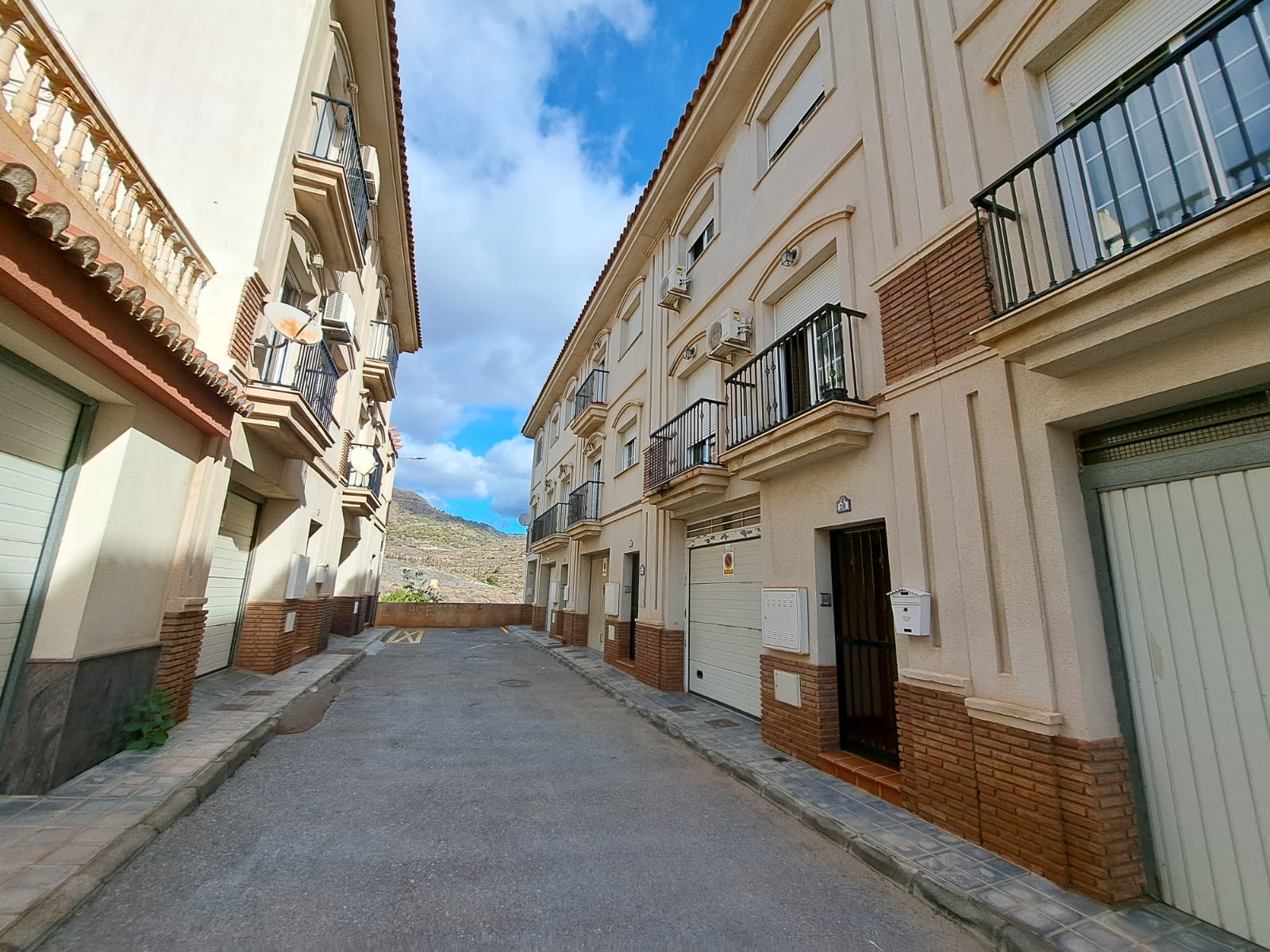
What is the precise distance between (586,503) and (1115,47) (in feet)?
41.5

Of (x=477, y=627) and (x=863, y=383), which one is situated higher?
(x=863, y=383)

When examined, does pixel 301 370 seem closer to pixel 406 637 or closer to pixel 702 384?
pixel 702 384

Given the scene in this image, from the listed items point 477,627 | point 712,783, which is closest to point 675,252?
point 712,783

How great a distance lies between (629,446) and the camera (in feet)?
42.6

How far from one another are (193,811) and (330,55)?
984 cm

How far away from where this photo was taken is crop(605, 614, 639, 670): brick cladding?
11555 mm

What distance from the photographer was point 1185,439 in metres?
3.22

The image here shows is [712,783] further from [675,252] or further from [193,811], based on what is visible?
[675,252]

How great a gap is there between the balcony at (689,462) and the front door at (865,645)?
2.31 meters

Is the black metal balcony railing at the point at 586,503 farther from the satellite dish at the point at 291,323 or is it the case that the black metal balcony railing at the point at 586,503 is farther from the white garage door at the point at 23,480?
the white garage door at the point at 23,480

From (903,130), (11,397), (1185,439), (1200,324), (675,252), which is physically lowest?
(1185,439)

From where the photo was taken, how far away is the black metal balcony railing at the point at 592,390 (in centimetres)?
1489

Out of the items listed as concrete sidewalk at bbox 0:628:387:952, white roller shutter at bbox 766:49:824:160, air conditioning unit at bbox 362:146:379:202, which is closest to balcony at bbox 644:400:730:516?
white roller shutter at bbox 766:49:824:160

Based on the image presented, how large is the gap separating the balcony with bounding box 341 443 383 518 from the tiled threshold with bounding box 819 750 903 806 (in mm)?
12939
